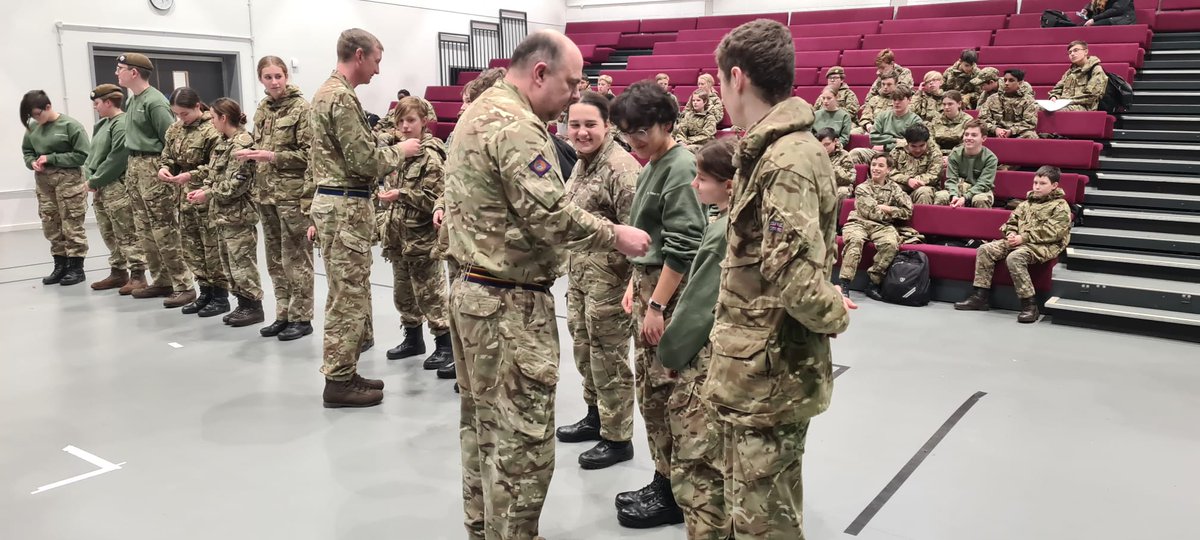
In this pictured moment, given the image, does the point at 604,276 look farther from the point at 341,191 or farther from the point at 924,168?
the point at 924,168

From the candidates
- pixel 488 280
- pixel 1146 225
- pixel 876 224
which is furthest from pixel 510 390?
pixel 1146 225

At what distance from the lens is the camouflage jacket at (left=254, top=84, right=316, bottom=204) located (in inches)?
185

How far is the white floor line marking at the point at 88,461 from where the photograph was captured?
120 inches

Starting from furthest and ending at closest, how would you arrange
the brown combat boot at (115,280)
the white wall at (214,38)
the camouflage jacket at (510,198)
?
the white wall at (214,38) → the brown combat boot at (115,280) → the camouflage jacket at (510,198)

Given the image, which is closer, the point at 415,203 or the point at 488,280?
the point at 488,280

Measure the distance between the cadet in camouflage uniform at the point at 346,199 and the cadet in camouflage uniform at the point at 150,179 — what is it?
2.41 metres

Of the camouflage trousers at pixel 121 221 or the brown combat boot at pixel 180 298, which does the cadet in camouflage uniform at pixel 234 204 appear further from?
the camouflage trousers at pixel 121 221

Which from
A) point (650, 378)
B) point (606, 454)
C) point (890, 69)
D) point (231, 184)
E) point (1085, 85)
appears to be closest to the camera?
point (650, 378)

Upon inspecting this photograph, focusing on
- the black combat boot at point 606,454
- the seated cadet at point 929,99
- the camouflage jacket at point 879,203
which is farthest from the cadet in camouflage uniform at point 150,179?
the seated cadet at point 929,99

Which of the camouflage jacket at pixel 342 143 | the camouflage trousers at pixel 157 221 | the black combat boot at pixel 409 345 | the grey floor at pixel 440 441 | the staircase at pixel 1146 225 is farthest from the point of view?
the camouflage trousers at pixel 157 221

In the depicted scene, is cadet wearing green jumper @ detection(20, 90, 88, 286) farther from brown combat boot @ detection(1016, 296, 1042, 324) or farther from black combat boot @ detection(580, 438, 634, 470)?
brown combat boot @ detection(1016, 296, 1042, 324)

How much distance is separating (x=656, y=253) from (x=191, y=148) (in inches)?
161

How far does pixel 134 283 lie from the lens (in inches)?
241

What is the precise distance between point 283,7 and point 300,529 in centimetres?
1056
